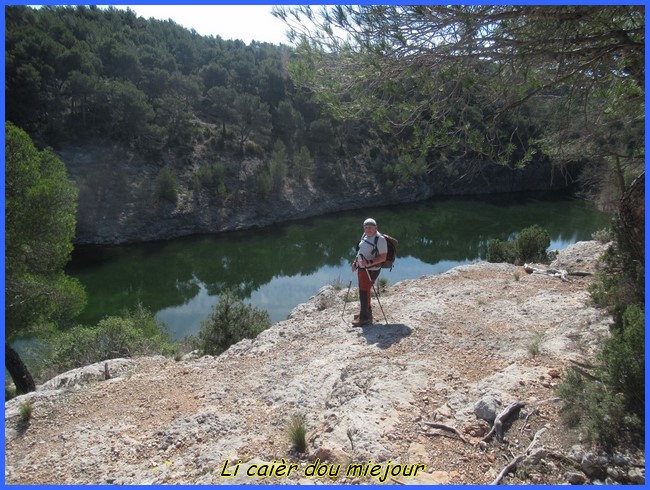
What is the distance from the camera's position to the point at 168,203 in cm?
3181

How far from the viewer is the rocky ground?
337 centimetres

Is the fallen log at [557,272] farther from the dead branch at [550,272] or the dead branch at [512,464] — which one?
the dead branch at [512,464]

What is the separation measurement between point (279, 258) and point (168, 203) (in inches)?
366

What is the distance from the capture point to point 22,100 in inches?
1132

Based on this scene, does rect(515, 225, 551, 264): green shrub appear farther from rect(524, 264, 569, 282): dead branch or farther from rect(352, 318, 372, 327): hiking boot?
rect(352, 318, 372, 327): hiking boot

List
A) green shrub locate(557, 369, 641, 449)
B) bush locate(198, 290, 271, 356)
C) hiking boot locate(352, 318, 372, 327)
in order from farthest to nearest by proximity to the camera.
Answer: bush locate(198, 290, 271, 356), hiking boot locate(352, 318, 372, 327), green shrub locate(557, 369, 641, 449)

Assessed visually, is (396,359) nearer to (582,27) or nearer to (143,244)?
(582,27)

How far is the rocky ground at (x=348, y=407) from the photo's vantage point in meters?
3.37

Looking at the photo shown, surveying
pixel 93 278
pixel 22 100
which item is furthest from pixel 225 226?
pixel 22 100

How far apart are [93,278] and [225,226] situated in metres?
10.9

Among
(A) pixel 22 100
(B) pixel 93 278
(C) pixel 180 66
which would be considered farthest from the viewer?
(C) pixel 180 66

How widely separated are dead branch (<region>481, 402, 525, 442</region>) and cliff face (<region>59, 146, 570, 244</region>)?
22.1m

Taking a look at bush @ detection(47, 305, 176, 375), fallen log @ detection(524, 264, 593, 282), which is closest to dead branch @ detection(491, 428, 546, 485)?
fallen log @ detection(524, 264, 593, 282)

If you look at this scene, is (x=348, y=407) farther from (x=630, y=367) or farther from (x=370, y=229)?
(x=370, y=229)
